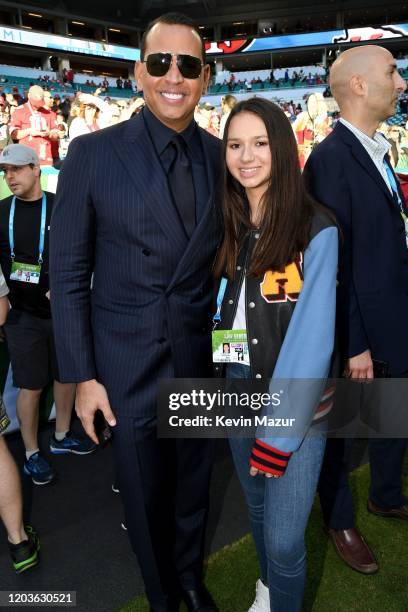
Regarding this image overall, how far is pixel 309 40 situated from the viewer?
112 ft

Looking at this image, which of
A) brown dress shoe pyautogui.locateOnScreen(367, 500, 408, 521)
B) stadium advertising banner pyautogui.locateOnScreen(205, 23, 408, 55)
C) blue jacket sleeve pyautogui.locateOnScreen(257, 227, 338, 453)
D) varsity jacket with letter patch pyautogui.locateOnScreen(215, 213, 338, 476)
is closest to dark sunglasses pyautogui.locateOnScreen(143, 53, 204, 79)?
varsity jacket with letter patch pyautogui.locateOnScreen(215, 213, 338, 476)

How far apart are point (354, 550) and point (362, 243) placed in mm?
1127

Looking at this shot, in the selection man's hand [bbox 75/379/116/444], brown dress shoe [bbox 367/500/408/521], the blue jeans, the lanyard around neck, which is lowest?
brown dress shoe [bbox 367/500/408/521]

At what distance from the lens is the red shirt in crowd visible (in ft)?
23.6

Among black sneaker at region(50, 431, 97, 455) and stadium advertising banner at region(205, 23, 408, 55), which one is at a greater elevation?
stadium advertising banner at region(205, 23, 408, 55)

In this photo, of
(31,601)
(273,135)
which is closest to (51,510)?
(31,601)

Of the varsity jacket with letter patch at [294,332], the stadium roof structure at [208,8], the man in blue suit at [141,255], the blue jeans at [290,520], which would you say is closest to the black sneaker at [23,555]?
the man in blue suit at [141,255]

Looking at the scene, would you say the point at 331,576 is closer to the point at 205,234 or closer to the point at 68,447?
the point at 205,234

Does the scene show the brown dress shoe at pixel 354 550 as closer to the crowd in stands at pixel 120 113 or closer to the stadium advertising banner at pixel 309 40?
the crowd in stands at pixel 120 113

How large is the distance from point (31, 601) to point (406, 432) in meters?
1.54

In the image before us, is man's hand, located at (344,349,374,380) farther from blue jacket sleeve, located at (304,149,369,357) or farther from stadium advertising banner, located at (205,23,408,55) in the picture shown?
stadium advertising banner, located at (205,23,408,55)

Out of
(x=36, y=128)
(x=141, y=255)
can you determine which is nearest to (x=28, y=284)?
(x=141, y=255)

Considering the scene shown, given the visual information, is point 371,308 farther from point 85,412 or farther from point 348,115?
point 85,412

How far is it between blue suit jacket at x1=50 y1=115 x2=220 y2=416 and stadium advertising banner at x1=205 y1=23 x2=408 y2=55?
36.4 m
